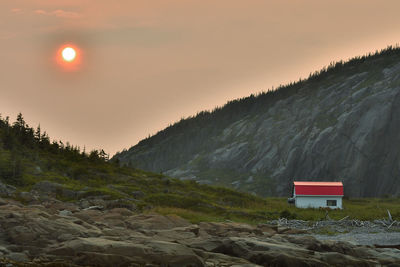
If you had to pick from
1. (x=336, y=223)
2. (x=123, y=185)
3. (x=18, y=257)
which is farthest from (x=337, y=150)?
(x=18, y=257)

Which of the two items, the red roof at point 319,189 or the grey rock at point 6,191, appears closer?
the grey rock at point 6,191

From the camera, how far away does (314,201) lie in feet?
291

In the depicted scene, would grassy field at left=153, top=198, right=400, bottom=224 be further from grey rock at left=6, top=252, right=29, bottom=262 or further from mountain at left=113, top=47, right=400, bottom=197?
mountain at left=113, top=47, right=400, bottom=197

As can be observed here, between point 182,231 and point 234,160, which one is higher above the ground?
point 234,160

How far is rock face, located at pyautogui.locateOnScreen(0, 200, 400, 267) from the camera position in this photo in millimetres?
31016

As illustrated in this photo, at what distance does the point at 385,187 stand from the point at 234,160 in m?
57.2

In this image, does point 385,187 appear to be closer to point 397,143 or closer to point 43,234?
point 397,143

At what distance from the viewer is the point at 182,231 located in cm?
4181

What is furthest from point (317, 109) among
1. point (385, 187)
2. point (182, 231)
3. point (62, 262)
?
point (62, 262)

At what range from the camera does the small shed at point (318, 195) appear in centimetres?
8762

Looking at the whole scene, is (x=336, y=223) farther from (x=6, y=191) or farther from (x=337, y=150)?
(x=337, y=150)

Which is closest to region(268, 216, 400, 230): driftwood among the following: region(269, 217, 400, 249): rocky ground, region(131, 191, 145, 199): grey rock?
region(269, 217, 400, 249): rocky ground

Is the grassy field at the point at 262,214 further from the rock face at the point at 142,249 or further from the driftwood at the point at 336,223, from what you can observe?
the rock face at the point at 142,249

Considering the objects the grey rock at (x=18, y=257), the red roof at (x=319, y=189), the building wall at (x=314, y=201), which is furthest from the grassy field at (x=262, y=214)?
the grey rock at (x=18, y=257)
